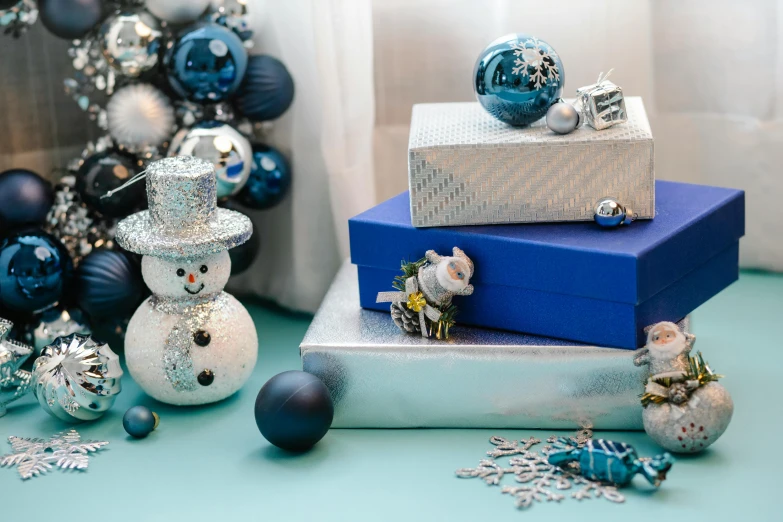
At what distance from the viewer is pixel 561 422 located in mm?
1059

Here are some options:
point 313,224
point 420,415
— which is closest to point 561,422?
point 420,415

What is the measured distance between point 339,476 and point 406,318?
0.65 feet

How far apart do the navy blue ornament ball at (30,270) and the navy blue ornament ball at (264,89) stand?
1.08ft

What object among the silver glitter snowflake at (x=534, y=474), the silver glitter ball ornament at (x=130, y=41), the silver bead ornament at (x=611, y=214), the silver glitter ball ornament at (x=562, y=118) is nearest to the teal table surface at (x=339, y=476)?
the silver glitter snowflake at (x=534, y=474)

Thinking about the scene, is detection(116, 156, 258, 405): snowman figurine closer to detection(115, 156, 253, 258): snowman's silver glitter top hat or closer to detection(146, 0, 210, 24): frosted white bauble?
detection(115, 156, 253, 258): snowman's silver glitter top hat

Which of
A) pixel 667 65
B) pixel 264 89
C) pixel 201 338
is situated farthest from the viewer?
pixel 667 65

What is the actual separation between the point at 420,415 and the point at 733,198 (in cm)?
47

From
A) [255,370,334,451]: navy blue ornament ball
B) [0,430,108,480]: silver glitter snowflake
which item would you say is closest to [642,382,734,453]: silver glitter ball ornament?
[255,370,334,451]: navy blue ornament ball

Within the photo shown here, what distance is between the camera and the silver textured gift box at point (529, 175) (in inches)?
41.9

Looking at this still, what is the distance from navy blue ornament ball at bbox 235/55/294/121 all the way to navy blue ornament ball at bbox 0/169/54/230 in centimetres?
30

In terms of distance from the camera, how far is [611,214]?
1057 millimetres

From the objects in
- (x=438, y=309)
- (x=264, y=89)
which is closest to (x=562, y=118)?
(x=438, y=309)

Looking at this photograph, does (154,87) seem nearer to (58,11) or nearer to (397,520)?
(58,11)

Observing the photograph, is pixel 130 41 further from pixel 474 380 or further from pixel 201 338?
pixel 474 380
